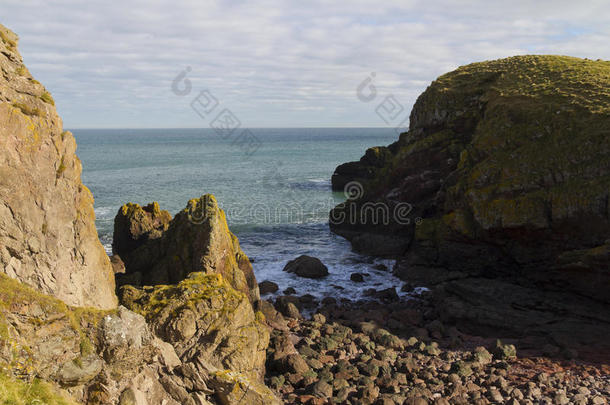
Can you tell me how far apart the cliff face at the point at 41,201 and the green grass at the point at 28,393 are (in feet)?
11.3

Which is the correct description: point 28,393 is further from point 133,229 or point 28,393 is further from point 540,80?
point 540,80

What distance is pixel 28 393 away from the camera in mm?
8562

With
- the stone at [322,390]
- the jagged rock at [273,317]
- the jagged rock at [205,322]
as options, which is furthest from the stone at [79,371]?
the jagged rock at [273,317]

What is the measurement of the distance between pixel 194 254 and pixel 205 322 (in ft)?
23.4

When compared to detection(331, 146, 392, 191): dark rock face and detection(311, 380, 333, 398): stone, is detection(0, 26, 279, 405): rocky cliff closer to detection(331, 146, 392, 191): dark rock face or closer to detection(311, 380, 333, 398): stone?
detection(311, 380, 333, 398): stone

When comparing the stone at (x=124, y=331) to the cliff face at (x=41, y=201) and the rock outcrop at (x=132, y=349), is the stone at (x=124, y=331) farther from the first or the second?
the cliff face at (x=41, y=201)

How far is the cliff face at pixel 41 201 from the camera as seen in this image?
11680mm

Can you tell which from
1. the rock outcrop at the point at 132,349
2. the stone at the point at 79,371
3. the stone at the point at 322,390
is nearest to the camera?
the rock outcrop at the point at 132,349

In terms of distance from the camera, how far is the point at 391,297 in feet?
89.9

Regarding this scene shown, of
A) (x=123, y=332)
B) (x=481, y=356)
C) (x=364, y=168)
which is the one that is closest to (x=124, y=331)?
(x=123, y=332)

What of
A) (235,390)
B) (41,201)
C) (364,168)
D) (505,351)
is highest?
(41,201)

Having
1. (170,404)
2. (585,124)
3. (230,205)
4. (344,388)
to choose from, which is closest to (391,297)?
(344,388)

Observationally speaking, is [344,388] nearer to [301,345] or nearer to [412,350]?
[301,345]

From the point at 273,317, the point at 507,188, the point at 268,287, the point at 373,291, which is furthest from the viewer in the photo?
the point at 268,287
